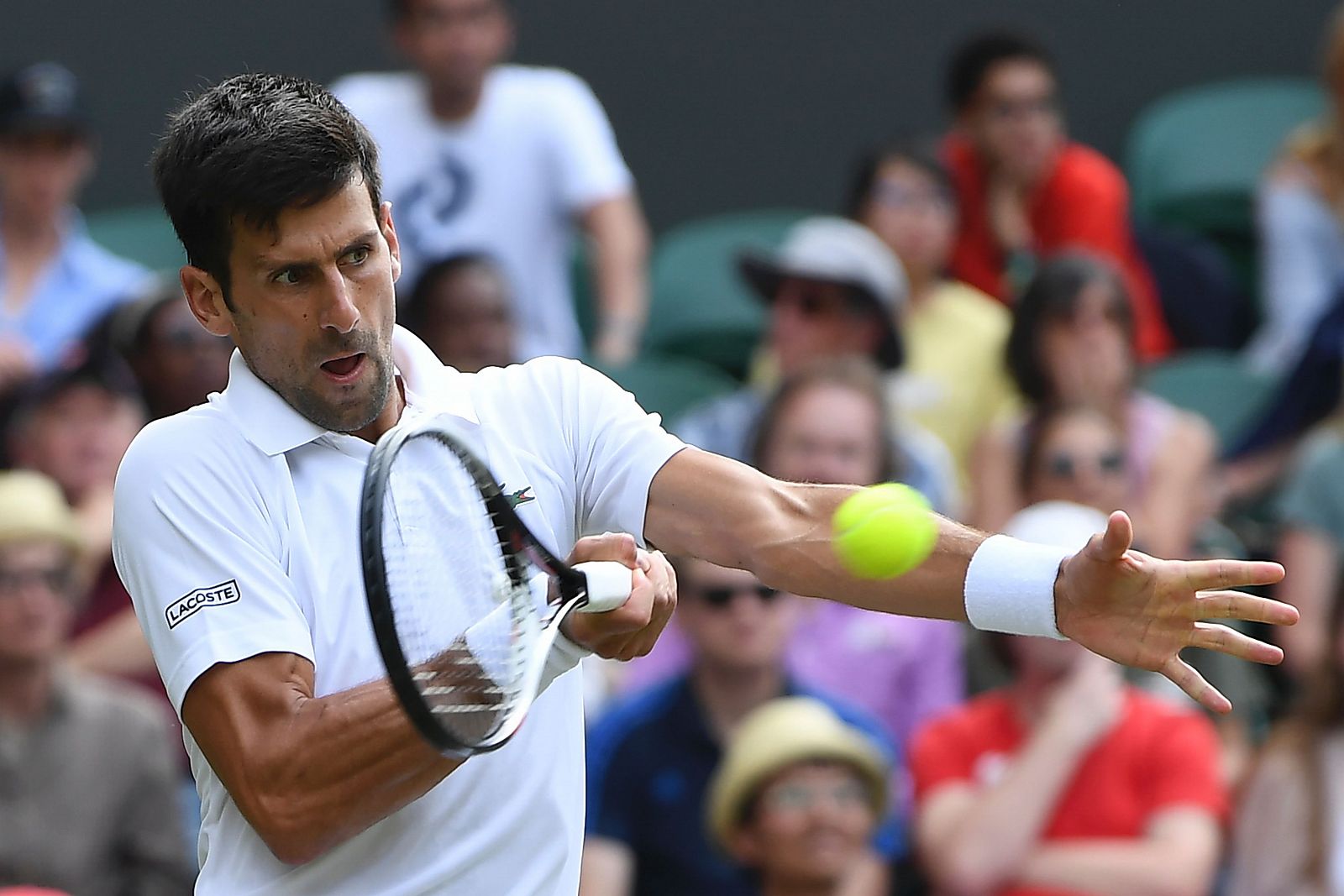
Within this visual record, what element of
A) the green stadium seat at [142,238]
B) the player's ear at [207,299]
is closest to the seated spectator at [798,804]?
the player's ear at [207,299]

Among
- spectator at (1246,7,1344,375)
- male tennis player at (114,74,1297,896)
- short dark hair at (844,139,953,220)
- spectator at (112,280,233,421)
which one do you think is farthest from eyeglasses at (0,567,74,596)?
spectator at (1246,7,1344,375)

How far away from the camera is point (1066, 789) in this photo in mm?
4609

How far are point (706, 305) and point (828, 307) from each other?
1.03 metres

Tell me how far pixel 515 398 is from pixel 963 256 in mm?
4368

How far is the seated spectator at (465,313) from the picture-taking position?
570 centimetres

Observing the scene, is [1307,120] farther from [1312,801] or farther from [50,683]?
[50,683]

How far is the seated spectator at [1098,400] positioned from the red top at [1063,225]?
2.91 feet

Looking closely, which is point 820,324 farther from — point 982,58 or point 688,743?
point 688,743

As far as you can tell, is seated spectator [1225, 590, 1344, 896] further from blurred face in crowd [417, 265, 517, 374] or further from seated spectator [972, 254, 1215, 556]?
blurred face in crowd [417, 265, 517, 374]

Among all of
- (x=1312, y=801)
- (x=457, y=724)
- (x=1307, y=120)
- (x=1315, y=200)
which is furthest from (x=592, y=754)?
(x=1307, y=120)

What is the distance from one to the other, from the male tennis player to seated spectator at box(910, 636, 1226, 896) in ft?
6.83

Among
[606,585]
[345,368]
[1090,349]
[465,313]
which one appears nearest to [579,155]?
[465,313]

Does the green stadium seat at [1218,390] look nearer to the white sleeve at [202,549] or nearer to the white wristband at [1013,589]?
the white wristband at [1013,589]

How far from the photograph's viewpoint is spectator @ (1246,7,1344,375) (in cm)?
653
